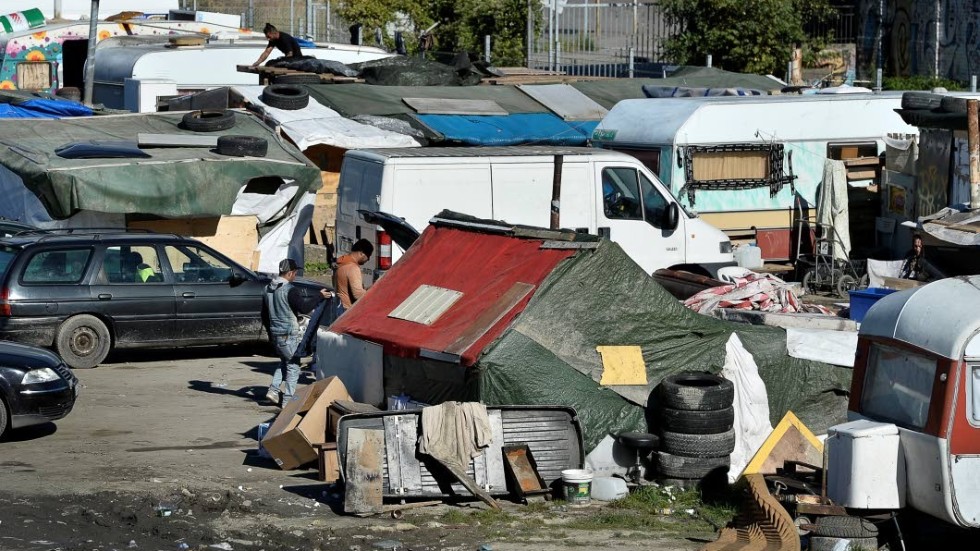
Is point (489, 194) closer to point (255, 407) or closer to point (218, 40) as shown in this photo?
point (255, 407)

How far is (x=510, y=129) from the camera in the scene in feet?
84.0

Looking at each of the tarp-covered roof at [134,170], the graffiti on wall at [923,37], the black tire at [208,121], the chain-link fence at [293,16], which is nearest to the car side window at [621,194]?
the tarp-covered roof at [134,170]

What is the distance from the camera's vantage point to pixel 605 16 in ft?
125

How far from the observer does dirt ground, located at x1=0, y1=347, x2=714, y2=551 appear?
9609 mm

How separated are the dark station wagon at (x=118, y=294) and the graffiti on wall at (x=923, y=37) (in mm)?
22713

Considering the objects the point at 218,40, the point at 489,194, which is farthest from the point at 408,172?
the point at 218,40

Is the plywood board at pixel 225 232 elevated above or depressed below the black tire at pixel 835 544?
above

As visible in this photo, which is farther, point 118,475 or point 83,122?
point 83,122

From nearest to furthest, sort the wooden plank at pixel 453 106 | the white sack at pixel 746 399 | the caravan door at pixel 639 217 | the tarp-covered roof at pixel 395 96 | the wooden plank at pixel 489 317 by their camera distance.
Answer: the wooden plank at pixel 489 317 → the white sack at pixel 746 399 → the caravan door at pixel 639 217 → the tarp-covered roof at pixel 395 96 → the wooden plank at pixel 453 106

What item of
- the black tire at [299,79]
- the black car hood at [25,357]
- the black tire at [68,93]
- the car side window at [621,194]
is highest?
the black tire at [299,79]

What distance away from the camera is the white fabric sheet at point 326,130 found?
2325 cm

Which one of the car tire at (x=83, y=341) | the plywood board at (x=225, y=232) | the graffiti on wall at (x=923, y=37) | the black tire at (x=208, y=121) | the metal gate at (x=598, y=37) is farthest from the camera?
the metal gate at (x=598, y=37)

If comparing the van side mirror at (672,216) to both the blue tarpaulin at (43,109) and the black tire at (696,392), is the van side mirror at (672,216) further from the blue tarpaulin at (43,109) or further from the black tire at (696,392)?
the blue tarpaulin at (43,109)

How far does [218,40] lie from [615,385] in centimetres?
2410
